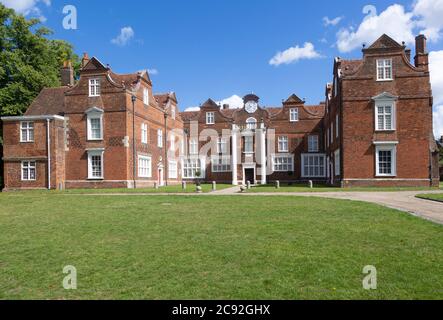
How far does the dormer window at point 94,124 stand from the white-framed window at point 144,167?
4219mm

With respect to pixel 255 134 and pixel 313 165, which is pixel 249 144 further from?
pixel 313 165

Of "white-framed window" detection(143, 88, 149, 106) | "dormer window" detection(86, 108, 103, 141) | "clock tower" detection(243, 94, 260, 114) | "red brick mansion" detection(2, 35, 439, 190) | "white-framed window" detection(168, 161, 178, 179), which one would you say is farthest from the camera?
"clock tower" detection(243, 94, 260, 114)

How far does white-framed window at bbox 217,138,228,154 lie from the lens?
156 feet

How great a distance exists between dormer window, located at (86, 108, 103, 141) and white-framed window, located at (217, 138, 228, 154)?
1734 centimetres

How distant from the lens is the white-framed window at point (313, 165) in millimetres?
45031

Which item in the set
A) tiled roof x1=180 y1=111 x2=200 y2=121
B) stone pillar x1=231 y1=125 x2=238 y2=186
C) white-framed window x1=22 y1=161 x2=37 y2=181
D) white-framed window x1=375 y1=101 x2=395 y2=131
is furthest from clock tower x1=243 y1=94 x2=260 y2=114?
white-framed window x1=22 y1=161 x2=37 y2=181

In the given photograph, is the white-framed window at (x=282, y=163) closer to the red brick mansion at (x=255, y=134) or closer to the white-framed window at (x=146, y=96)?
the red brick mansion at (x=255, y=134)

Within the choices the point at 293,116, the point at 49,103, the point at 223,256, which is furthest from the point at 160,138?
the point at 223,256

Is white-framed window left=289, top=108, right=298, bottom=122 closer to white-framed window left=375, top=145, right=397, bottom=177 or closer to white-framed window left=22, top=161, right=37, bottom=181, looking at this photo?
white-framed window left=375, top=145, right=397, bottom=177

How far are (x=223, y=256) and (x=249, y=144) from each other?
1553 inches

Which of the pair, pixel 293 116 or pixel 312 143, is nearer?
pixel 312 143

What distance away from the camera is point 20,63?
3791 cm

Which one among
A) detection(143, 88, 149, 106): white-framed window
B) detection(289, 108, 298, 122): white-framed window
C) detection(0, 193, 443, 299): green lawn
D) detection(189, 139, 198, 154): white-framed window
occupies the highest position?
detection(143, 88, 149, 106): white-framed window
